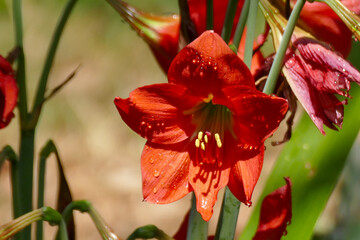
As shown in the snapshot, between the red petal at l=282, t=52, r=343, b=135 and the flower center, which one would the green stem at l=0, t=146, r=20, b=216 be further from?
the red petal at l=282, t=52, r=343, b=135

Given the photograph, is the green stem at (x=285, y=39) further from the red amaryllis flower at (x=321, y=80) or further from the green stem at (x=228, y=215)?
the green stem at (x=228, y=215)

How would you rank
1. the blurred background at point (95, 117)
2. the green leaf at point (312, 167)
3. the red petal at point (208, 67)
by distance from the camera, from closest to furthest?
the red petal at point (208, 67), the green leaf at point (312, 167), the blurred background at point (95, 117)

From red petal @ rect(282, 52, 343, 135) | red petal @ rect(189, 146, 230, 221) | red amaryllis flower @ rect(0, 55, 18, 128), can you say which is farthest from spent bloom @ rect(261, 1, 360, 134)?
red amaryllis flower @ rect(0, 55, 18, 128)

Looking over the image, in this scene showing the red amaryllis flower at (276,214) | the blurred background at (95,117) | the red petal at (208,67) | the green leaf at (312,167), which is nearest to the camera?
the red petal at (208,67)

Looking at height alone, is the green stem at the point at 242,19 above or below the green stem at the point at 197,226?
above

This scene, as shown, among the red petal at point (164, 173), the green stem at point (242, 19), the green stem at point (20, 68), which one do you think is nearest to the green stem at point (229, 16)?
the green stem at point (242, 19)

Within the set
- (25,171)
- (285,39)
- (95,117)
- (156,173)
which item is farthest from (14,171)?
(95,117)

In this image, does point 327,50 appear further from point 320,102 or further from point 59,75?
point 59,75

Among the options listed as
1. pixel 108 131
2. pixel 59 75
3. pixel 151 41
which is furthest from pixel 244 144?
pixel 59 75
